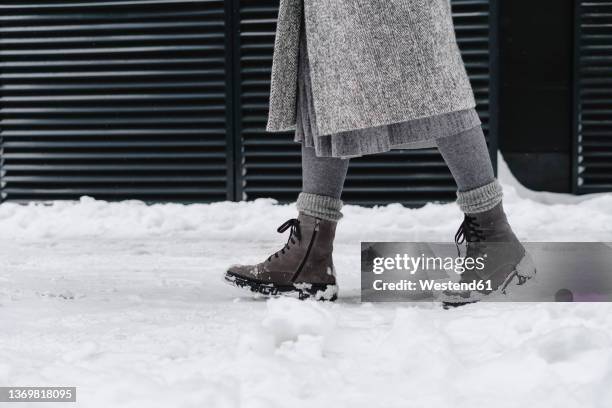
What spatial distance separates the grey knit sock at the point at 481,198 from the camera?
73.0 inches

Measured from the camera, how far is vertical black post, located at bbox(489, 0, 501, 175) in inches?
159

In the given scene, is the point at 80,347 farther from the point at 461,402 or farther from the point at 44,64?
the point at 44,64

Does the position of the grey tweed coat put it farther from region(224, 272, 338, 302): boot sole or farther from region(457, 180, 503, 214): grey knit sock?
region(224, 272, 338, 302): boot sole

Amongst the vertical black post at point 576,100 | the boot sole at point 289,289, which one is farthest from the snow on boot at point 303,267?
the vertical black post at point 576,100

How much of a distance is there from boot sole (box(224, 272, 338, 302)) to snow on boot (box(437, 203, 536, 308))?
29 centimetres

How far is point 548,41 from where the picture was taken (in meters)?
4.16

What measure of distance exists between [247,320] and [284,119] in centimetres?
55

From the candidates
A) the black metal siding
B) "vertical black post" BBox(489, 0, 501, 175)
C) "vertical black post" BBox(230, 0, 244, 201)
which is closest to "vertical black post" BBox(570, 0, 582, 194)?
the black metal siding

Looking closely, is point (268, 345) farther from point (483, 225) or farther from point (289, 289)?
point (483, 225)

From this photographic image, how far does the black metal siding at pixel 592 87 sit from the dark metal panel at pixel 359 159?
1.55 ft

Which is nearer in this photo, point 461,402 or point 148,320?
point 461,402

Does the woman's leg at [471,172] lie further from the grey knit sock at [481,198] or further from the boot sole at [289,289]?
the boot sole at [289,289]

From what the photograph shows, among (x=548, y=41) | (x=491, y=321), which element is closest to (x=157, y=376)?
(x=491, y=321)

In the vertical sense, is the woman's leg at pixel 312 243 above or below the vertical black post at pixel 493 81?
below
